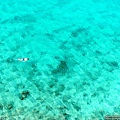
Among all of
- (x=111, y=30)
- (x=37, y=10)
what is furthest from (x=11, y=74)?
(x=111, y=30)

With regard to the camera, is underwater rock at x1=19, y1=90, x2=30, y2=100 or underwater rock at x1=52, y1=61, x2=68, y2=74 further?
underwater rock at x1=52, y1=61, x2=68, y2=74

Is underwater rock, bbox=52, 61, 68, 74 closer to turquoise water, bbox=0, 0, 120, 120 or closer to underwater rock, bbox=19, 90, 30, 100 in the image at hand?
turquoise water, bbox=0, 0, 120, 120

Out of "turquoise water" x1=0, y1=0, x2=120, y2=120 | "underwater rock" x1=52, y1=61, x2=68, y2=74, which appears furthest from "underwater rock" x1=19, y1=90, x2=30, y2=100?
"underwater rock" x1=52, y1=61, x2=68, y2=74

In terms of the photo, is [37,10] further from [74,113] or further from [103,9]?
[74,113]

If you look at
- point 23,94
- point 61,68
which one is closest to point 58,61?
point 61,68

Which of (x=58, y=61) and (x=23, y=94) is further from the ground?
(x=58, y=61)

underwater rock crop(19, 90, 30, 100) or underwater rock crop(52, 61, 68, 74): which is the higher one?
underwater rock crop(52, 61, 68, 74)

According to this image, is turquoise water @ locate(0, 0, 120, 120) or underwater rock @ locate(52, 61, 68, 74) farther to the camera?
underwater rock @ locate(52, 61, 68, 74)

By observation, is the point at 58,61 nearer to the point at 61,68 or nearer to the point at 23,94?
the point at 61,68

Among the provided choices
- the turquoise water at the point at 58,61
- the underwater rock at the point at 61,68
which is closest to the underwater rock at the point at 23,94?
the turquoise water at the point at 58,61
